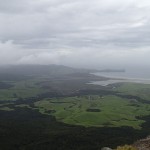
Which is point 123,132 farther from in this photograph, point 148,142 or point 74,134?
point 148,142

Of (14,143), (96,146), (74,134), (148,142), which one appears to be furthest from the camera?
(74,134)

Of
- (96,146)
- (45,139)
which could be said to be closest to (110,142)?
(96,146)

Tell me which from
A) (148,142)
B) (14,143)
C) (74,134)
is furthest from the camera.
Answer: (74,134)

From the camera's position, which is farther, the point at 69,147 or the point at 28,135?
the point at 28,135

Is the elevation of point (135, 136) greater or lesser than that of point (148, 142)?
lesser

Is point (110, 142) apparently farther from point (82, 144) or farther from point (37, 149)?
point (37, 149)

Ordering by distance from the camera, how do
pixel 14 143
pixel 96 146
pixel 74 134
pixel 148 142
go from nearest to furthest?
pixel 148 142 → pixel 96 146 → pixel 14 143 → pixel 74 134

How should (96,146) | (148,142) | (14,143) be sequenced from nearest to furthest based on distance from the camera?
(148,142) → (96,146) → (14,143)

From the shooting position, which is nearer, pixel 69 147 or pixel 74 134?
pixel 69 147

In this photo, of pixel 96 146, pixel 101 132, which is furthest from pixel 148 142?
pixel 101 132
